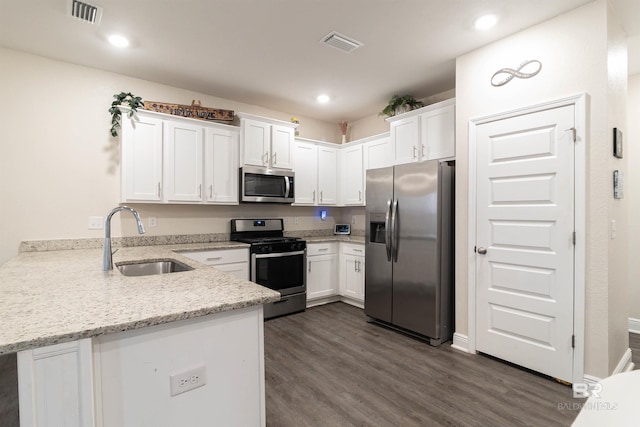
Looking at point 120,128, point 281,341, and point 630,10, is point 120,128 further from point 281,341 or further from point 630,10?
point 630,10

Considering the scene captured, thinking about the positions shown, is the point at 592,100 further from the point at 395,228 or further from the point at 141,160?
the point at 141,160

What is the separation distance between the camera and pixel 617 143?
2201 millimetres

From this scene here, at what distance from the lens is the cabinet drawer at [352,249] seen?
399 centimetres

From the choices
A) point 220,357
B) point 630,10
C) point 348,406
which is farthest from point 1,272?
point 630,10

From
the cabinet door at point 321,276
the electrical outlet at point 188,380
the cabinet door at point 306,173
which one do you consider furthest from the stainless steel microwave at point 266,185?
the electrical outlet at point 188,380

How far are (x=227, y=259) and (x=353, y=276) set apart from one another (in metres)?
1.66

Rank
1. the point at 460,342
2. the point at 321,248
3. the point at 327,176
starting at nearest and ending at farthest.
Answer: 1. the point at 460,342
2. the point at 321,248
3. the point at 327,176

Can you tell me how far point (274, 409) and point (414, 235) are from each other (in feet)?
6.41

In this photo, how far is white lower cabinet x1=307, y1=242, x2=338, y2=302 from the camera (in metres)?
4.05

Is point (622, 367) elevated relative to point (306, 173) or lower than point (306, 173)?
lower

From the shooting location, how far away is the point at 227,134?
3.65m

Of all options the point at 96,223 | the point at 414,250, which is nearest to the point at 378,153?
the point at 414,250

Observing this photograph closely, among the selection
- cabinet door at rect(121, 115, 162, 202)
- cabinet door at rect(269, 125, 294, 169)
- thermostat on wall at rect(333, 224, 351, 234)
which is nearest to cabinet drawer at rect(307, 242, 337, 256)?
→ thermostat on wall at rect(333, 224, 351, 234)

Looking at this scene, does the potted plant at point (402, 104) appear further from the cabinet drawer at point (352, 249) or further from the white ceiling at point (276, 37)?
the cabinet drawer at point (352, 249)
